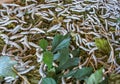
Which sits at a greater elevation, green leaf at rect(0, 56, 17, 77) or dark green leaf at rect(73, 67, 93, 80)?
green leaf at rect(0, 56, 17, 77)

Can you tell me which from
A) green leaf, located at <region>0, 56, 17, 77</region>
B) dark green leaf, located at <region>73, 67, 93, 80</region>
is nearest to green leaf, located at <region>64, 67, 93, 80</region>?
dark green leaf, located at <region>73, 67, 93, 80</region>

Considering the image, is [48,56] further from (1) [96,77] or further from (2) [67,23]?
(2) [67,23]

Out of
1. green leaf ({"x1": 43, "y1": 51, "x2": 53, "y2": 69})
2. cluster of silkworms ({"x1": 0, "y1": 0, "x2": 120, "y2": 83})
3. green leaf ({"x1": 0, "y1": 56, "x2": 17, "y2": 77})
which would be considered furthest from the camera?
cluster of silkworms ({"x1": 0, "y1": 0, "x2": 120, "y2": 83})

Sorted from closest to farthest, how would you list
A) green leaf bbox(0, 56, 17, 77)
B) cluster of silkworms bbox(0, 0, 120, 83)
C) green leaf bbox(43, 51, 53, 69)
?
green leaf bbox(0, 56, 17, 77) < green leaf bbox(43, 51, 53, 69) < cluster of silkworms bbox(0, 0, 120, 83)

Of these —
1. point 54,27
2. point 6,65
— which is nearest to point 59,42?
point 6,65

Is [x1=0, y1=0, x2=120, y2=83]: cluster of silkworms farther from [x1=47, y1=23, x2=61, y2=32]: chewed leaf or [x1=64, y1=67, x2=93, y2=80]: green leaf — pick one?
[x1=64, y1=67, x2=93, y2=80]: green leaf

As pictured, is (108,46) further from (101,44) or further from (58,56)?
(58,56)

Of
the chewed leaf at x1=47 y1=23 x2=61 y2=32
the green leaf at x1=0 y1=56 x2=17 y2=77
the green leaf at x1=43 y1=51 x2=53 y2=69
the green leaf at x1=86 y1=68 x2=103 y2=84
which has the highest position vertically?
the green leaf at x1=0 y1=56 x2=17 y2=77

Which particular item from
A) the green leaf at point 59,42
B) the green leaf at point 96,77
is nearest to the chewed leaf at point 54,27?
the green leaf at point 59,42

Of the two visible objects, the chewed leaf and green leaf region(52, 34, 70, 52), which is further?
the chewed leaf

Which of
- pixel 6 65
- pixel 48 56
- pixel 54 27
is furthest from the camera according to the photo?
pixel 54 27
